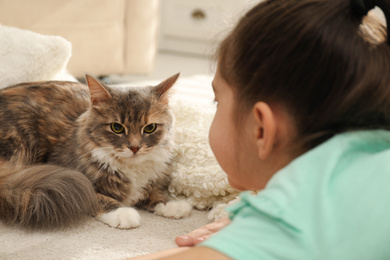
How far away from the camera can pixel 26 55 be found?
1.63m

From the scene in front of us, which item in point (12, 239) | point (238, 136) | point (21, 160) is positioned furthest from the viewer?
point (21, 160)

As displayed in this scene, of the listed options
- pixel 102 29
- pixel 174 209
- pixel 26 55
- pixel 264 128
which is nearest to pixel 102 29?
pixel 102 29

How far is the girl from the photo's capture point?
645mm

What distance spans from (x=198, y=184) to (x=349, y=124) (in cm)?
76

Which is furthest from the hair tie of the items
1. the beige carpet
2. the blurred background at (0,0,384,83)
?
the blurred background at (0,0,384,83)

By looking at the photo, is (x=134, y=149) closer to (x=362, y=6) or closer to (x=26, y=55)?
(x=26, y=55)

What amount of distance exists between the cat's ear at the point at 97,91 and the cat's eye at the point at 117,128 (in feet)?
0.27

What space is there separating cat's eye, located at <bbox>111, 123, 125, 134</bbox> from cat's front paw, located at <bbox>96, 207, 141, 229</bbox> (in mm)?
240

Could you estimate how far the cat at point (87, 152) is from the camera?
4.07ft

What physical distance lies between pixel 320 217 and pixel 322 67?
237mm

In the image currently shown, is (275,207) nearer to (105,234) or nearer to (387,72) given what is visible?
(387,72)

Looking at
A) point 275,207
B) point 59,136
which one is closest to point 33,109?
point 59,136

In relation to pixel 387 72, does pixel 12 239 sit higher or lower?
lower

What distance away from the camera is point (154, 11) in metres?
2.88
